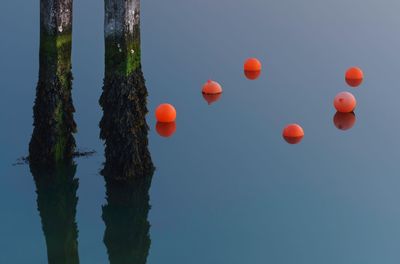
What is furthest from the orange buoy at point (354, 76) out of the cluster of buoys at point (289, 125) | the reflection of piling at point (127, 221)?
the reflection of piling at point (127, 221)

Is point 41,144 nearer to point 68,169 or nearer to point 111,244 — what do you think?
point 68,169

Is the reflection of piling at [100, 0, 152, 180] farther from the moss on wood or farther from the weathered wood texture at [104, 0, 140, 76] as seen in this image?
the moss on wood

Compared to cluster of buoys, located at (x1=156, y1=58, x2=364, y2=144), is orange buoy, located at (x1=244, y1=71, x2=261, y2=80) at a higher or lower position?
higher

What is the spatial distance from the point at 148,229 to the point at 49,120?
270 cm

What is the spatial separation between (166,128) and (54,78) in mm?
3768

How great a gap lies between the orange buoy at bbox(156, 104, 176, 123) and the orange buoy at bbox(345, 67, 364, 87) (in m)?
5.16

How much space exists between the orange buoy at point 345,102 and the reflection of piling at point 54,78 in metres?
6.62

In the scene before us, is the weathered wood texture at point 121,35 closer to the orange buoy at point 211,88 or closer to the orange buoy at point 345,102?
the orange buoy at point 211,88

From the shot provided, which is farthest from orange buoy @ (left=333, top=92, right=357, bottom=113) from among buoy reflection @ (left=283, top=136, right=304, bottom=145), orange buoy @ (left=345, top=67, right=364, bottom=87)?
orange buoy @ (left=345, top=67, right=364, bottom=87)

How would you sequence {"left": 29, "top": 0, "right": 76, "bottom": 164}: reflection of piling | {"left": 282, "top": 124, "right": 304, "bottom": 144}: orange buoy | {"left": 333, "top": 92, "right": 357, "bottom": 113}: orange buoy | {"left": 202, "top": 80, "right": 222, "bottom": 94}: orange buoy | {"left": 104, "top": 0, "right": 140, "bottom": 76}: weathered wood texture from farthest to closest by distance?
1. {"left": 202, "top": 80, "right": 222, "bottom": 94}: orange buoy
2. {"left": 333, "top": 92, "right": 357, "bottom": 113}: orange buoy
3. {"left": 282, "top": 124, "right": 304, "bottom": 144}: orange buoy
4. {"left": 29, "top": 0, "right": 76, "bottom": 164}: reflection of piling
5. {"left": 104, "top": 0, "right": 140, "bottom": 76}: weathered wood texture

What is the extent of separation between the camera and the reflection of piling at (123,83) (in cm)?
1488

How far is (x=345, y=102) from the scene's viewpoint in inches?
778

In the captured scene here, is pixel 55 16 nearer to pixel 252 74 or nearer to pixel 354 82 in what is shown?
pixel 252 74

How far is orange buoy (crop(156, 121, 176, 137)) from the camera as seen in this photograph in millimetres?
18422
